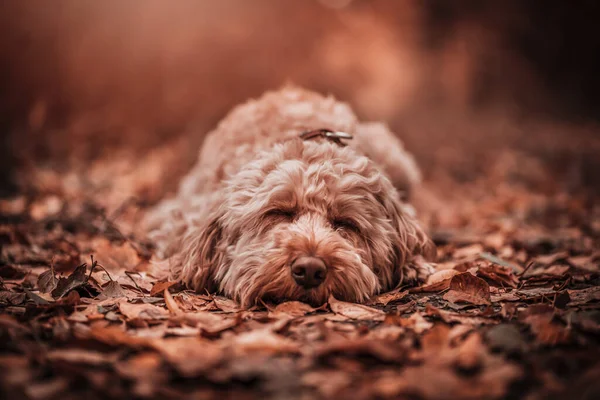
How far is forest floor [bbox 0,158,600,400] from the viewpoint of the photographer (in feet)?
5.82

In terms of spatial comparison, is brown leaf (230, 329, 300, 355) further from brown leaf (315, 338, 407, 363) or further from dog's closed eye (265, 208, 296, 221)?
dog's closed eye (265, 208, 296, 221)

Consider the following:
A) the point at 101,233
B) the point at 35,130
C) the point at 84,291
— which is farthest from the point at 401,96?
the point at 84,291

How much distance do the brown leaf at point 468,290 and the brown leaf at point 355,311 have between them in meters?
0.51

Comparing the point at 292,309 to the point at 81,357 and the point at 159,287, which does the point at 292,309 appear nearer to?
the point at 159,287

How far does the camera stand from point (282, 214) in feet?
10.6

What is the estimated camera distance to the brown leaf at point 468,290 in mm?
2852

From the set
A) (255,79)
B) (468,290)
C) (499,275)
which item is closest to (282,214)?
(468,290)

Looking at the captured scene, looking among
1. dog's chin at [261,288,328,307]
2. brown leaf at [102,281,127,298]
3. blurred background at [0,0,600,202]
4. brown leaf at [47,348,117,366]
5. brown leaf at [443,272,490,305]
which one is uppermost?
blurred background at [0,0,600,202]

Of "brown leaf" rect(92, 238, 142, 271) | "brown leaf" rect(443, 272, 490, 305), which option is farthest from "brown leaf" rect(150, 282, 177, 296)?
"brown leaf" rect(443, 272, 490, 305)

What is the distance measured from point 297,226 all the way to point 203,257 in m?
0.74

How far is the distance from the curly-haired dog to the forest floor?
15cm

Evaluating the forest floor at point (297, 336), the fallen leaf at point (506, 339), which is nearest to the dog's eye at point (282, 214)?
the forest floor at point (297, 336)

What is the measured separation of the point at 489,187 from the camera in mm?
7988

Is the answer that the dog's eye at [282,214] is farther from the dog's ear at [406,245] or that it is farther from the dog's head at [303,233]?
the dog's ear at [406,245]
